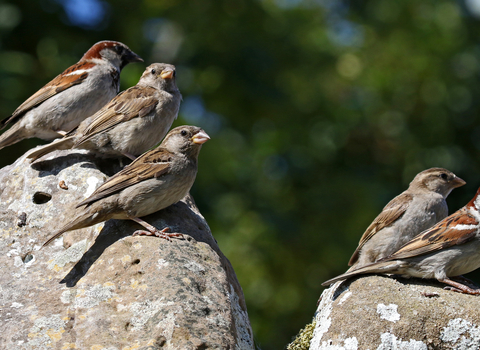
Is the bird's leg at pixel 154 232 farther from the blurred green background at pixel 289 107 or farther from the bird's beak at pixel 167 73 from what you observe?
the blurred green background at pixel 289 107

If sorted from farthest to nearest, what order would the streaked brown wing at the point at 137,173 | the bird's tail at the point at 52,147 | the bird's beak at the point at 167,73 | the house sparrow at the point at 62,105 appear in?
the house sparrow at the point at 62,105 < the bird's beak at the point at 167,73 < the bird's tail at the point at 52,147 < the streaked brown wing at the point at 137,173

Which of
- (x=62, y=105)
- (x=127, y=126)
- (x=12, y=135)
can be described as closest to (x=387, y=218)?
(x=127, y=126)

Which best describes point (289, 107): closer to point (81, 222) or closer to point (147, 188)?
point (147, 188)

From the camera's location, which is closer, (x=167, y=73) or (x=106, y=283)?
(x=106, y=283)

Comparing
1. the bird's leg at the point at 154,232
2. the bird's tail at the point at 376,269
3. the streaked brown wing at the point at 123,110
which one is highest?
the streaked brown wing at the point at 123,110

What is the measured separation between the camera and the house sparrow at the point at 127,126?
15.4ft

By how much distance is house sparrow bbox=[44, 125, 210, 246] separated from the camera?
3748mm

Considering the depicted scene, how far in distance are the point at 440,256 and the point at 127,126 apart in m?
2.61

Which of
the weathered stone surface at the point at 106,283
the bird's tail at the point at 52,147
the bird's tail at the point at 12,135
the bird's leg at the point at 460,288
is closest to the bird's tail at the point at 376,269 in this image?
the bird's leg at the point at 460,288

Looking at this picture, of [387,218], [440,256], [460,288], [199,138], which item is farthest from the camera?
[387,218]

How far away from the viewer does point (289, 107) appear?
1173 cm

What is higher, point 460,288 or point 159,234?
point 460,288

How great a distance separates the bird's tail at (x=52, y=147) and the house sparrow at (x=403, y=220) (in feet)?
7.95

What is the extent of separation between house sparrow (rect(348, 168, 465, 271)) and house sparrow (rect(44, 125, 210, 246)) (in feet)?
4.86
